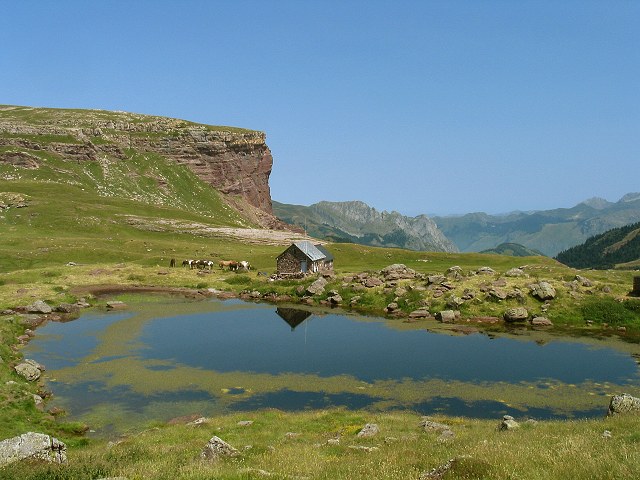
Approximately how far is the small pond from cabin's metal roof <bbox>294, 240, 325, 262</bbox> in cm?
2500

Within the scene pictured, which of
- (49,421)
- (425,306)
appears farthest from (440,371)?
(49,421)

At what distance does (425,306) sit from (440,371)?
2370 centimetres

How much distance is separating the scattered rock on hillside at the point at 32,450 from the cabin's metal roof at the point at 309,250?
6718 centimetres

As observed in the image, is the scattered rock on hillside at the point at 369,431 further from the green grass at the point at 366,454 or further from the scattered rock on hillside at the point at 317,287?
the scattered rock on hillside at the point at 317,287

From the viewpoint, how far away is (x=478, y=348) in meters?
50.0

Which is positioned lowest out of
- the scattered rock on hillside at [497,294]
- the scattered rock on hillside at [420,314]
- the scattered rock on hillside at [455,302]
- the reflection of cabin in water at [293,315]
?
the reflection of cabin in water at [293,315]

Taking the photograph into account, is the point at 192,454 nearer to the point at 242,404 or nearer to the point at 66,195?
the point at 242,404

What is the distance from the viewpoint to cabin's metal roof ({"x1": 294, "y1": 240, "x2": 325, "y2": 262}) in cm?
8662

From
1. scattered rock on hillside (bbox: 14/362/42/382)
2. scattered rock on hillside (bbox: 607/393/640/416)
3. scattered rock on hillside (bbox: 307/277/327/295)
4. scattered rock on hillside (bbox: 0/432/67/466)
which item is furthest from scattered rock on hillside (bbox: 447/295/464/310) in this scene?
scattered rock on hillside (bbox: 0/432/67/466)

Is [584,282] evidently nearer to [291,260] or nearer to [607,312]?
[607,312]

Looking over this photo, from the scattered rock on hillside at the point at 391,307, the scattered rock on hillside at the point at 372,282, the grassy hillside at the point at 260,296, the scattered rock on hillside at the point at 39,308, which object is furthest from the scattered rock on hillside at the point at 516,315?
the scattered rock on hillside at the point at 39,308

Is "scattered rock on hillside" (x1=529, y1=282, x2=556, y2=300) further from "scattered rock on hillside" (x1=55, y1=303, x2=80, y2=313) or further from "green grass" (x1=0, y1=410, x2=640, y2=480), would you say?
"scattered rock on hillside" (x1=55, y1=303, x2=80, y2=313)

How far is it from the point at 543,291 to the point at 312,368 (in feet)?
122

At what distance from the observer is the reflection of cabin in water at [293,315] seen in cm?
6203
